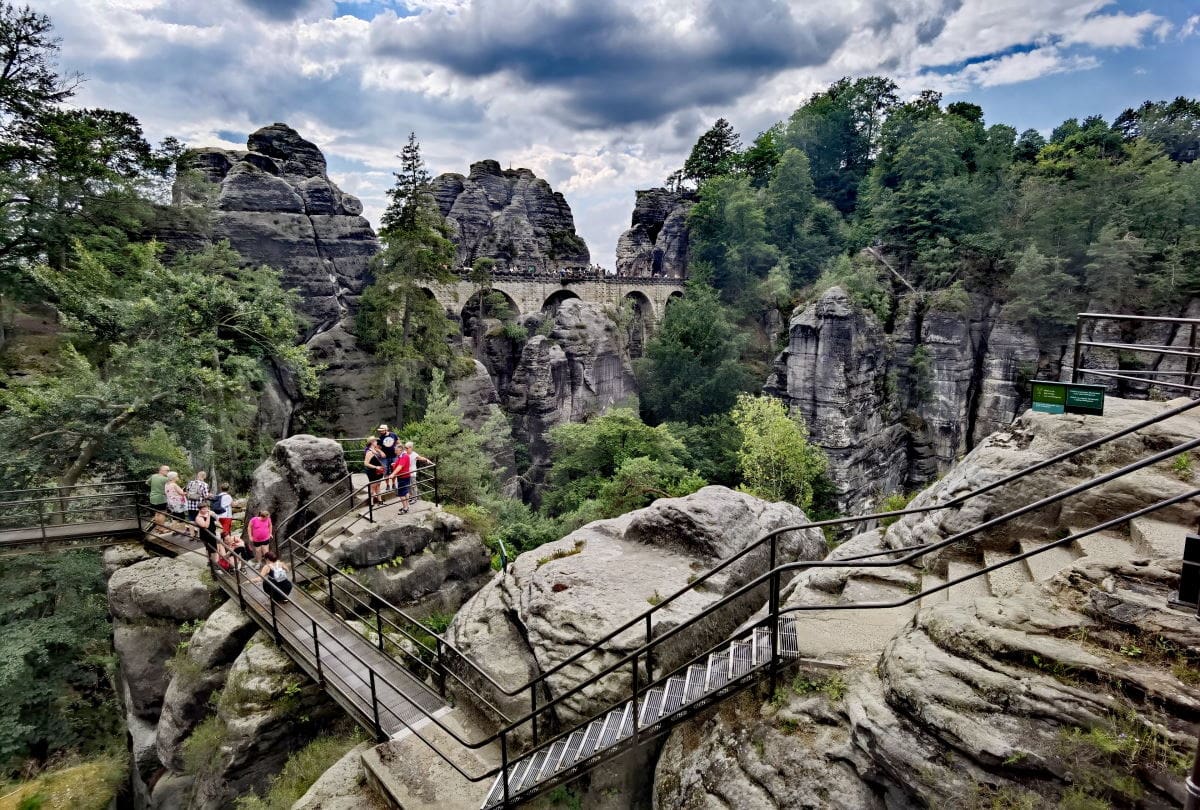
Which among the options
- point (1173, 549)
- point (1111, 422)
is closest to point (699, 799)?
point (1173, 549)

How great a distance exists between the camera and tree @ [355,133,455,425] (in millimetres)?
23062

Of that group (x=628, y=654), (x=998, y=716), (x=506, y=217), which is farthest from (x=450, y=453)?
(x=506, y=217)

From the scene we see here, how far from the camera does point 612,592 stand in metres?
6.55

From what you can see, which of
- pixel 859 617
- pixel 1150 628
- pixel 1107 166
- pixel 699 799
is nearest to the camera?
pixel 1150 628

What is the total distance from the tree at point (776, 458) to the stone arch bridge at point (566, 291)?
15137 mm

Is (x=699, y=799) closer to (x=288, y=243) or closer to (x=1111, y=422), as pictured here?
(x=1111, y=422)

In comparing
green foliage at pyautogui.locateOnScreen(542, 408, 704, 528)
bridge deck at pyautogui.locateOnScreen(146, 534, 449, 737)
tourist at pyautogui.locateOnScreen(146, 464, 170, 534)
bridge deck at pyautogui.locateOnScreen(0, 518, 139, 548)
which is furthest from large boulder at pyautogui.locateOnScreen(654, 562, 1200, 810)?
green foliage at pyautogui.locateOnScreen(542, 408, 704, 528)

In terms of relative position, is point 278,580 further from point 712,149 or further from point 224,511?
point 712,149

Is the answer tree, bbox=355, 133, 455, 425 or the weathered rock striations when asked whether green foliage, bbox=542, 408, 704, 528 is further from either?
tree, bbox=355, 133, 455, 425

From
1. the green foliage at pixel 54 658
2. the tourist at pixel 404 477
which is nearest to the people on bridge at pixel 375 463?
the tourist at pixel 404 477

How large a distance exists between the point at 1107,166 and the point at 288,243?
38.9m

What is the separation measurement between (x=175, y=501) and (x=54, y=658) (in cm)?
448

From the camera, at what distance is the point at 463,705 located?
Result: 21.7ft

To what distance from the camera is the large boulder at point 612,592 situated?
19.0 ft
